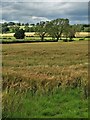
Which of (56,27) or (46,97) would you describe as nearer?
(46,97)

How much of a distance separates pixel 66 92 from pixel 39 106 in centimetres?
228

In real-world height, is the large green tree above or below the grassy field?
above

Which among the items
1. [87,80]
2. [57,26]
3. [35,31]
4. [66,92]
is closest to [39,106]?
[66,92]

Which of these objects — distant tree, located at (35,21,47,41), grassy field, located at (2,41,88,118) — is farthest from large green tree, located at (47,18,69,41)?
grassy field, located at (2,41,88,118)

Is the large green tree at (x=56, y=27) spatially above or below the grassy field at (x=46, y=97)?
above

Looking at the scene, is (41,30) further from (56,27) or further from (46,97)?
(46,97)

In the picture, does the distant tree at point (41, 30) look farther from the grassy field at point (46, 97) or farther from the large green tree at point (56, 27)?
the grassy field at point (46, 97)

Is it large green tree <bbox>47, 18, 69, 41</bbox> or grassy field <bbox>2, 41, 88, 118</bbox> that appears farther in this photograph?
large green tree <bbox>47, 18, 69, 41</bbox>

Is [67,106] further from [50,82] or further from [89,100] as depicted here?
[50,82]

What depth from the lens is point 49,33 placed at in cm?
12275

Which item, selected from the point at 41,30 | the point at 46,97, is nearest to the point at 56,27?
the point at 41,30

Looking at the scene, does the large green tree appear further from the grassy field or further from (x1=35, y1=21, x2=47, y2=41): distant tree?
the grassy field

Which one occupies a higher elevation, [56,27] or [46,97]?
Result: [56,27]

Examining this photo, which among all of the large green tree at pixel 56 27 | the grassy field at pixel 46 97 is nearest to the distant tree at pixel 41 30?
the large green tree at pixel 56 27
